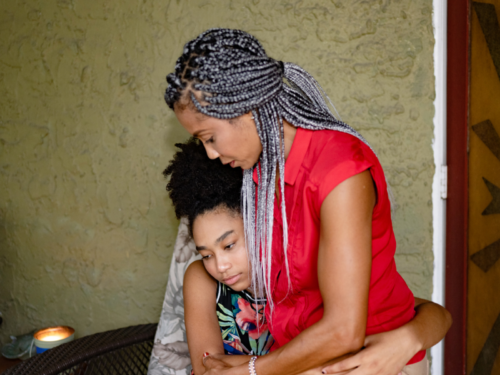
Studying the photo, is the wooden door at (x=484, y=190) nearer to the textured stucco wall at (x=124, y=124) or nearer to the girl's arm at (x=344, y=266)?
the textured stucco wall at (x=124, y=124)

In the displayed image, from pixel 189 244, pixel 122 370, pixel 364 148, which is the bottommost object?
pixel 122 370

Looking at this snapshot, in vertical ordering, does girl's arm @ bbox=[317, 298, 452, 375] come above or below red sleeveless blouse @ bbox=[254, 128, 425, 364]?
below

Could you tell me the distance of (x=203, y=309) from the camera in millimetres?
1692

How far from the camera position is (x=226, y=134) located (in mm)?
Answer: 1262

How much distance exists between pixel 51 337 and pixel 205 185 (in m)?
1.40

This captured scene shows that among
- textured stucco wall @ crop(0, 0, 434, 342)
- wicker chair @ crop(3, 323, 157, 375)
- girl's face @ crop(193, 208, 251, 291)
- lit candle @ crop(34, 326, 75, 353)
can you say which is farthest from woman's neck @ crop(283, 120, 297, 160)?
lit candle @ crop(34, 326, 75, 353)

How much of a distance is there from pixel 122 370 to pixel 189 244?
2.08 ft

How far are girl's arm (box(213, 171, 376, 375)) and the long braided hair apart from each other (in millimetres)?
205

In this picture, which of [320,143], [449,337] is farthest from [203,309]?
[449,337]

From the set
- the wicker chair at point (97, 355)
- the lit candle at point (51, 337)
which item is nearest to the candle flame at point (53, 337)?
the lit candle at point (51, 337)

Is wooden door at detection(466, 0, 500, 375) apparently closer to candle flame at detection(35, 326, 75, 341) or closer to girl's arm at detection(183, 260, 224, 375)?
girl's arm at detection(183, 260, 224, 375)

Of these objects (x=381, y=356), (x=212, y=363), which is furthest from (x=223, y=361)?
(x=381, y=356)

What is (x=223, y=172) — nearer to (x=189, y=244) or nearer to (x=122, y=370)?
(x=189, y=244)

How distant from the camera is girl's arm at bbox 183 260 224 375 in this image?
5.34 ft
